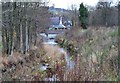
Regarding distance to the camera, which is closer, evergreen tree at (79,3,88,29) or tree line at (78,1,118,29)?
tree line at (78,1,118,29)

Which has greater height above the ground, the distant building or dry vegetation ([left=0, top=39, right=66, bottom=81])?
the distant building

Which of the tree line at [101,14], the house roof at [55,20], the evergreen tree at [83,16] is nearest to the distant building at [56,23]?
the house roof at [55,20]

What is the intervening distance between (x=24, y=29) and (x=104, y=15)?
76.0 inches

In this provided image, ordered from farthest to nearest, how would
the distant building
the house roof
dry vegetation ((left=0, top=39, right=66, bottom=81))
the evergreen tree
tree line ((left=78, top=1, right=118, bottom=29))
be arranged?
the evergreen tree
tree line ((left=78, top=1, right=118, bottom=29))
the house roof
the distant building
dry vegetation ((left=0, top=39, right=66, bottom=81))

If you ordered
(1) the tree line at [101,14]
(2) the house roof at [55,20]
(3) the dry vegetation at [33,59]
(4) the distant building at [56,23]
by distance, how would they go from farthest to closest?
(1) the tree line at [101,14]
(2) the house roof at [55,20]
(4) the distant building at [56,23]
(3) the dry vegetation at [33,59]

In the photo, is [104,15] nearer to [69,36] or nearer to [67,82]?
[69,36]

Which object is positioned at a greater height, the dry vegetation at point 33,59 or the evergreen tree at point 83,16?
the evergreen tree at point 83,16

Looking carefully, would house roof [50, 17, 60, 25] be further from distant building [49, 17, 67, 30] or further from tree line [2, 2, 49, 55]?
tree line [2, 2, 49, 55]

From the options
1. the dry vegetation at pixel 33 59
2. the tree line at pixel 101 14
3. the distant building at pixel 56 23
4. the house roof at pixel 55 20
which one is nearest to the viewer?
the dry vegetation at pixel 33 59

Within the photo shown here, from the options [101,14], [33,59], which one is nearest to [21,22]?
[33,59]

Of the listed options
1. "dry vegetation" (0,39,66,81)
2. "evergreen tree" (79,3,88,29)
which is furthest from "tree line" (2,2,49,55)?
"evergreen tree" (79,3,88,29)

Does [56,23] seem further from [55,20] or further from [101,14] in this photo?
[101,14]

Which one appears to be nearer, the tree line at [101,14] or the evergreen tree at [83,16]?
the tree line at [101,14]

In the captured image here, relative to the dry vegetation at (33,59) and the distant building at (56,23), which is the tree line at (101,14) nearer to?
the distant building at (56,23)
